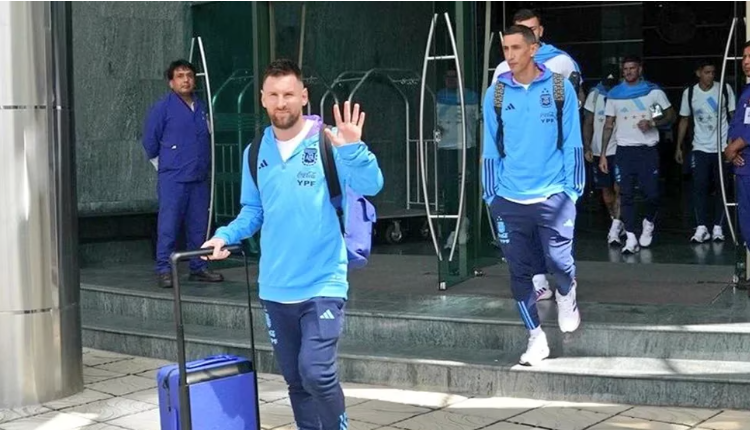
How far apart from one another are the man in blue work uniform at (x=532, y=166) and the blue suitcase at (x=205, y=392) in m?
2.18

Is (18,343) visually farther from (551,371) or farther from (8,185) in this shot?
(551,371)

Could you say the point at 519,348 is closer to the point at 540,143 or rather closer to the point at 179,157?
the point at 540,143

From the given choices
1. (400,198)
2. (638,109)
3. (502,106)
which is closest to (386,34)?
(400,198)

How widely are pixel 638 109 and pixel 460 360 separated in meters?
4.15

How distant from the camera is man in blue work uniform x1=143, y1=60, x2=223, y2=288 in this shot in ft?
27.6

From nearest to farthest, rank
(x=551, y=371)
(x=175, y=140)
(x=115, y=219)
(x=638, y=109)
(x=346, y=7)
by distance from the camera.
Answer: (x=551, y=371) → (x=175, y=140) → (x=638, y=109) → (x=115, y=219) → (x=346, y=7)

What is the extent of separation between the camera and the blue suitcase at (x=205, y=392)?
4066mm

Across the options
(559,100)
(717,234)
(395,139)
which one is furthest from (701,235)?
(559,100)

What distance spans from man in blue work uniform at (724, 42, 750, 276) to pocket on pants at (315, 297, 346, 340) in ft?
12.1

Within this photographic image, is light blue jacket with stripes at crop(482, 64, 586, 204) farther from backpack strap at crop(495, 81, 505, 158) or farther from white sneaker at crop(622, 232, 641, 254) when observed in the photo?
white sneaker at crop(622, 232, 641, 254)

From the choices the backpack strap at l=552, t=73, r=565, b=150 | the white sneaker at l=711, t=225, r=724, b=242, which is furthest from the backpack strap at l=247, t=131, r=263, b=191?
the white sneaker at l=711, t=225, r=724, b=242

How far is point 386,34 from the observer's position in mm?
12695

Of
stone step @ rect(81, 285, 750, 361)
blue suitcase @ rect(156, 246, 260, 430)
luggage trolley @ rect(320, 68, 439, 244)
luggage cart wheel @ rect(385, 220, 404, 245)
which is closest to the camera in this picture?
blue suitcase @ rect(156, 246, 260, 430)

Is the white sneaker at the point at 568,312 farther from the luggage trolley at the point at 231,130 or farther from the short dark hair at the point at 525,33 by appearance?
the luggage trolley at the point at 231,130
